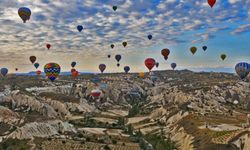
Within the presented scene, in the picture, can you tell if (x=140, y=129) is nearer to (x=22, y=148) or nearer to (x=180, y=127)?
(x=180, y=127)

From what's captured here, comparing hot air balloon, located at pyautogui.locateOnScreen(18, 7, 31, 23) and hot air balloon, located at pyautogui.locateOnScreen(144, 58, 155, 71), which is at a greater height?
hot air balloon, located at pyautogui.locateOnScreen(18, 7, 31, 23)

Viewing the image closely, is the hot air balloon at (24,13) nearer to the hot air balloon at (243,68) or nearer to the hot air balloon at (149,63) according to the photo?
the hot air balloon at (149,63)

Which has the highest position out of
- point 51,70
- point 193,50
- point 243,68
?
point 193,50

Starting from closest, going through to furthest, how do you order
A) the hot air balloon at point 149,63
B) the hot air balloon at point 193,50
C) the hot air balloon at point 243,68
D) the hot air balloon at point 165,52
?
the hot air balloon at point 243,68
the hot air balloon at point 165,52
the hot air balloon at point 193,50
the hot air balloon at point 149,63

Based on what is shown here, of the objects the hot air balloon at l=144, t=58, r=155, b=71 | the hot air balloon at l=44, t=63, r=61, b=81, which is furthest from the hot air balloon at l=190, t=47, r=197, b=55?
the hot air balloon at l=44, t=63, r=61, b=81

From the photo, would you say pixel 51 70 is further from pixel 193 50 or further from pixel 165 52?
pixel 193 50

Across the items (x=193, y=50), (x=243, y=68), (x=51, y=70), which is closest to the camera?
(x=243, y=68)

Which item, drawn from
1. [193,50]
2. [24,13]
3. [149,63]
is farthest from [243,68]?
[24,13]

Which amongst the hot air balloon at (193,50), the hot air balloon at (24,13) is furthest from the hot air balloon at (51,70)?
the hot air balloon at (193,50)

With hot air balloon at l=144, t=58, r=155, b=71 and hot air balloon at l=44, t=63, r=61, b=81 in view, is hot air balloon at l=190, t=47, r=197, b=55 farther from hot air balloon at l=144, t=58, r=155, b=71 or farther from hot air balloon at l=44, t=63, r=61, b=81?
hot air balloon at l=44, t=63, r=61, b=81
